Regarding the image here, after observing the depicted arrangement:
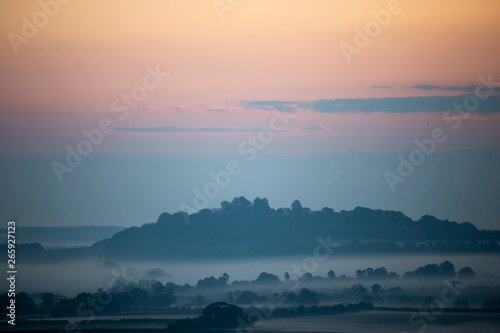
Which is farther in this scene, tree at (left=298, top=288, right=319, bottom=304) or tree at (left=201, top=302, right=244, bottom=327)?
tree at (left=298, top=288, right=319, bottom=304)

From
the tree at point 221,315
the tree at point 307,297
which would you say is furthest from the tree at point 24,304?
the tree at point 307,297

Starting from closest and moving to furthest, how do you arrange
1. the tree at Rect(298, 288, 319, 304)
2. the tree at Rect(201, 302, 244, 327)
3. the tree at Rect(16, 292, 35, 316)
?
the tree at Rect(201, 302, 244, 327), the tree at Rect(16, 292, 35, 316), the tree at Rect(298, 288, 319, 304)

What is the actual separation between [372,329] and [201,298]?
48.6m

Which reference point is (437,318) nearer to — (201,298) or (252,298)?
(252,298)

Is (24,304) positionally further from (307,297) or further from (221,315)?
(307,297)

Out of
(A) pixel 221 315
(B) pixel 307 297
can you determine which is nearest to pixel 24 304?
(A) pixel 221 315

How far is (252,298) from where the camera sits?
425 feet

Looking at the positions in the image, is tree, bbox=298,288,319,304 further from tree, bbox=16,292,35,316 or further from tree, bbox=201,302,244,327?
tree, bbox=16,292,35,316

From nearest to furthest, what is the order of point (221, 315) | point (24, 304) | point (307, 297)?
point (221, 315) → point (24, 304) → point (307, 297)

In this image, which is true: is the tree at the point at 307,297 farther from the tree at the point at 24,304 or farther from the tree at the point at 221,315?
the tree at the point at 24,304

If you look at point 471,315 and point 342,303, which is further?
point 342,303

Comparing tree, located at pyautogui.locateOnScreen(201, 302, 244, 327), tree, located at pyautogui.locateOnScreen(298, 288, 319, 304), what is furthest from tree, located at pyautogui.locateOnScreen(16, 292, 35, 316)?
tree, located at pyautogui.locateOnScreen(298, 288, 319, 304)

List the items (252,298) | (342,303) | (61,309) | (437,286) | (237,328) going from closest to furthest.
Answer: (237,328)
(61,309)
(342,303)
(252,298)
(437,286)

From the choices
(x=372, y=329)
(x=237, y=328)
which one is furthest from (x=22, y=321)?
(x=372, y=329)
